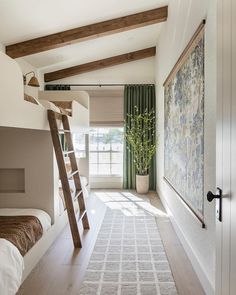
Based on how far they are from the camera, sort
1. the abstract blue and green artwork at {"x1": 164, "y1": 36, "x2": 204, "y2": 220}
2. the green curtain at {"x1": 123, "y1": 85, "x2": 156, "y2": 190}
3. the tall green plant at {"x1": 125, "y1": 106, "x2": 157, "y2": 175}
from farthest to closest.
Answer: the green curtain at {"x1": 123, "y1": 85, "x2": 156, "y2": 190}, the tall green plant at {"x1": 125, "y1": 106, "x2": 157, "y2": 175}, the abstract blue and green artwork at {"x1": 164, "y1": 36, "x2": 204, "y2": 220}

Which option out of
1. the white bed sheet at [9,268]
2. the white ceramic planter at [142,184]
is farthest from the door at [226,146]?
the white ceramic planter at [142,184]

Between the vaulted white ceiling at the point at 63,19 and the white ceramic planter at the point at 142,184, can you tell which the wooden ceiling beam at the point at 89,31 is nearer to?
the vaulted white ceiling at the point at 63,19

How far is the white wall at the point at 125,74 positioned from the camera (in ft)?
23.1

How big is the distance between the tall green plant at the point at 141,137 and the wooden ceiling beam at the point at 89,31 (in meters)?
2.38

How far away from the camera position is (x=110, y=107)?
6.98 metres

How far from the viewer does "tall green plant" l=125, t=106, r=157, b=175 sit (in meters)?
6.61

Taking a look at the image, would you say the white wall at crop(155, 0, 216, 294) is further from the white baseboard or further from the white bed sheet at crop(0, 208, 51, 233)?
the white bed sheet at crop(0, 208, 51, 233)

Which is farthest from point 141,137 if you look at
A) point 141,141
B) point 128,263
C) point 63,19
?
point 128,263

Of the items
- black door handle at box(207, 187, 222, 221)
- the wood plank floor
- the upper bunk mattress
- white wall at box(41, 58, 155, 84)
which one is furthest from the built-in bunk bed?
white wall at box(41, 58, 155, 84)

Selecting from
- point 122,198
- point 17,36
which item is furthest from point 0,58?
point 122,198

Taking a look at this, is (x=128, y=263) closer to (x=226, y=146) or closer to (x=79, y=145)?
(x=226, y=146)

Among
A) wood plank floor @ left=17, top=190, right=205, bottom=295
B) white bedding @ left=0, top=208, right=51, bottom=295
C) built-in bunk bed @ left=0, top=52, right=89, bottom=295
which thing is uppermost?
built-in bunk bed @ left=0, top=52, right=89, bottom=295

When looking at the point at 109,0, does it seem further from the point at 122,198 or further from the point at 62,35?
the point at 122,198

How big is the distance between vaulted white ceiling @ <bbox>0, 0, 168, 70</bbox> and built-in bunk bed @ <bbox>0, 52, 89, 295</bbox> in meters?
1.26
